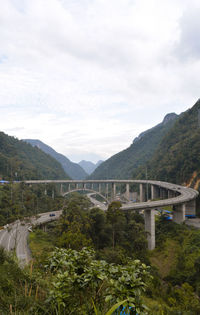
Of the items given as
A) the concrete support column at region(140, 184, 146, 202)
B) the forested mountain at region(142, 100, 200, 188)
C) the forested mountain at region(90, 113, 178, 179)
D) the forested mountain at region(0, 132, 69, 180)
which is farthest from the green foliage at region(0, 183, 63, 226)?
the forested mountain at region(90, 113, 178, 179)

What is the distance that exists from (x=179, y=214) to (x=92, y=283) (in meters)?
37.2

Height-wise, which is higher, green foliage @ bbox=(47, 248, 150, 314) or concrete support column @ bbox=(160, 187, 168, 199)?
green foliage @ bbox=(47, 248, 150, 314)

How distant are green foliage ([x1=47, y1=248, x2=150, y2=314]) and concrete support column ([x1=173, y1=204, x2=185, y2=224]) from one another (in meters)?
35.7

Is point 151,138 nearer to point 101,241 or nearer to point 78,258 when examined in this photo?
point 101,241

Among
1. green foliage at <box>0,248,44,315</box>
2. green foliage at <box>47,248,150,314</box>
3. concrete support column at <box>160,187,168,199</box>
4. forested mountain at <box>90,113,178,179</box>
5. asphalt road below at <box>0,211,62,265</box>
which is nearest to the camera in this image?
green foliage at <box>47,248,150,314</box>

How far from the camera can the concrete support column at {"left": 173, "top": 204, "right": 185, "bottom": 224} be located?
35.1 meters

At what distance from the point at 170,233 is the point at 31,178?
52.1 m

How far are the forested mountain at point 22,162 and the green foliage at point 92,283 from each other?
44.8 meters

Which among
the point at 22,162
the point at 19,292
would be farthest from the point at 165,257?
the point at 22,162

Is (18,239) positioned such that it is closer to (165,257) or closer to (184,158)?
(165,257)

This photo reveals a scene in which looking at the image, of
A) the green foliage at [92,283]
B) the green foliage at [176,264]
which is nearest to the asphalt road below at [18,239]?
the green foliage at [176,264]

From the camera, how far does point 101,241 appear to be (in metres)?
25.1

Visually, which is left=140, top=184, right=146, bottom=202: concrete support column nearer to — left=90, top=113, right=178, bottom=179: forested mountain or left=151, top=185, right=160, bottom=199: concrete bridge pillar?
left=151, top=185, right=160, bottom=199: concrete bridge pillar

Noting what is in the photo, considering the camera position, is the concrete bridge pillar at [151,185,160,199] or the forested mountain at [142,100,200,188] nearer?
the forested mountain at [142,100,200,188]
